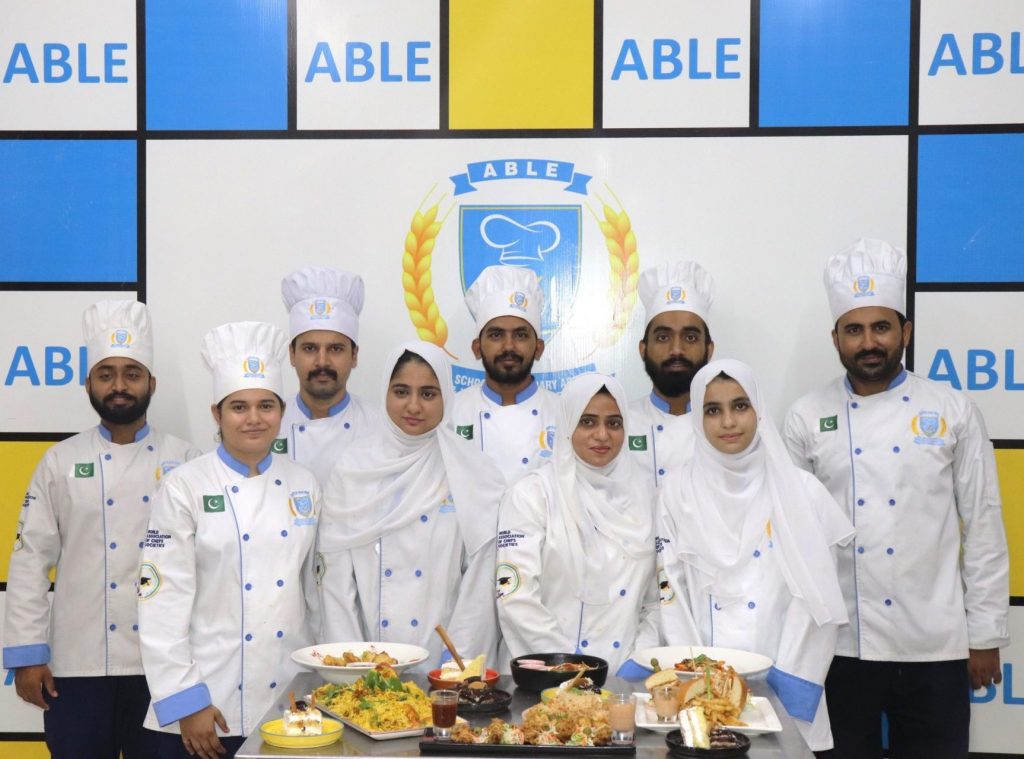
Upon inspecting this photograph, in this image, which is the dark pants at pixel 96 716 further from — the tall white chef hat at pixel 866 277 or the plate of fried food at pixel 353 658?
the tall white chef hat at pixel 866 277

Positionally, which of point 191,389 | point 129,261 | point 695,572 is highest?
point 129,261

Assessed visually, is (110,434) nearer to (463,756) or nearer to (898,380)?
(463,756)

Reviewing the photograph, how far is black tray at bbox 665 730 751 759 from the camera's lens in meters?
2.13

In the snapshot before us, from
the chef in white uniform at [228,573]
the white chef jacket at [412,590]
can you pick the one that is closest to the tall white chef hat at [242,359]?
the chef in white uniform at [228,573]

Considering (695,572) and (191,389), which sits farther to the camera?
(191,389)

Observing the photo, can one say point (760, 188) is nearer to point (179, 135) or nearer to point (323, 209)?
point (323, 209)

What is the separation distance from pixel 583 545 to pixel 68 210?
103 inches

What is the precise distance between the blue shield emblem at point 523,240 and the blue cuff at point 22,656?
80.3 inches

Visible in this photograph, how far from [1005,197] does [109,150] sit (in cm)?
355

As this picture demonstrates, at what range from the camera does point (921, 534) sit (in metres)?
3.62

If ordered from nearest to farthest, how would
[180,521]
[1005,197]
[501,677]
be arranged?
[501,677]
[180,521]
[1005,197]

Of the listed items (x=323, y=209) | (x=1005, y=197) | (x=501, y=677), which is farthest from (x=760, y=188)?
(x=501, y=677)

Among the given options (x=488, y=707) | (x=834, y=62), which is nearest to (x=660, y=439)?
(x=488, y=707)

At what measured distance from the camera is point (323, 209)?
171 inches
